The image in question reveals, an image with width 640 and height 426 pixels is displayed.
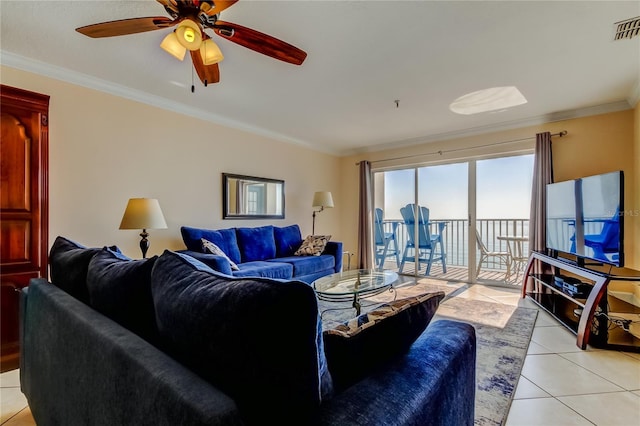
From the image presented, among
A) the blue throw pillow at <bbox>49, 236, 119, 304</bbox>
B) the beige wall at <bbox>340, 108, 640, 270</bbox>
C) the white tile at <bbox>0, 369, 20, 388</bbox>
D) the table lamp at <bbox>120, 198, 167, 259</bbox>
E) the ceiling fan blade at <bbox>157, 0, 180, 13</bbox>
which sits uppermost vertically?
the ceiling fan blade at <bbox>157, 0, 180, 13</bbox>

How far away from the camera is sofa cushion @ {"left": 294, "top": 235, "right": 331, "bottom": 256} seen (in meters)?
4.12

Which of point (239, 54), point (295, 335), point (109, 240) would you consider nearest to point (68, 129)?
point (109, 240)

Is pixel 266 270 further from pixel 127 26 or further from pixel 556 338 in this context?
pixel 556 338

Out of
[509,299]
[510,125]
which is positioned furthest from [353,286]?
[510,125]

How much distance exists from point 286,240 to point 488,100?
10.1 ft

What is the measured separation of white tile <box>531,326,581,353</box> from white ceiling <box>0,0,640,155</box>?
7.62ft

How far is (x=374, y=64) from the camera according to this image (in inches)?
99.1

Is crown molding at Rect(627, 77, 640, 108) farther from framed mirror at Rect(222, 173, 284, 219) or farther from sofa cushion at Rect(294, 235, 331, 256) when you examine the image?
framed mirror at Rect(222, 173, 284, 219)

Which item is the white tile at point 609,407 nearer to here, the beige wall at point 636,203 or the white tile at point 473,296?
the white tile at point 473,296

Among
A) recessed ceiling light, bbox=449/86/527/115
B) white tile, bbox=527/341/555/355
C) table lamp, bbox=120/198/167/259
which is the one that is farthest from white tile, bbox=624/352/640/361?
table lamp, bbox=120/198/167/259

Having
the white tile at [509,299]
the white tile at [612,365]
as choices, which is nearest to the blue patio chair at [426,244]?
the white tile at [509,299]

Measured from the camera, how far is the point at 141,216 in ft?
8.59

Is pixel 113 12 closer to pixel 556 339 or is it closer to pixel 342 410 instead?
pixel 342 410

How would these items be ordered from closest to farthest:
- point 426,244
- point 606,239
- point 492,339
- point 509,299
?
point 492,339, point 606,239, point 509,299, point 426,244
